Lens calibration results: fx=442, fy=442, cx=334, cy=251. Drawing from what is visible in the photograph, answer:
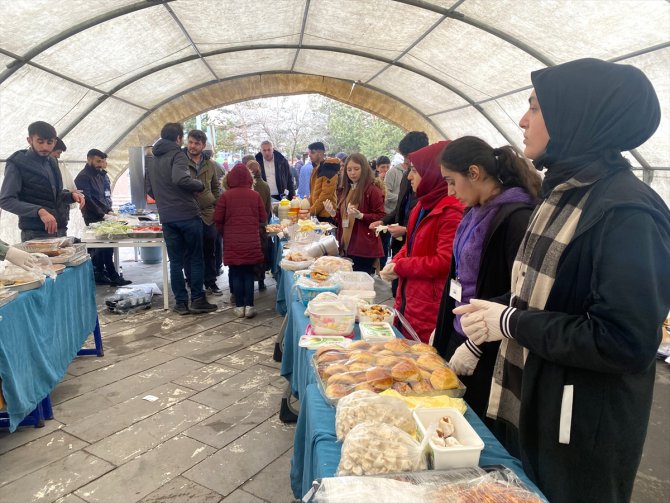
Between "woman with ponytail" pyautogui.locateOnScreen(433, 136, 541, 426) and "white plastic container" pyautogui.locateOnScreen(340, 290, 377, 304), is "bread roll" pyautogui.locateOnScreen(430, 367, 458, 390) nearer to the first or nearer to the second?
"woman with ponytail" pyautogui.locateOnScreen(433, 136, 541, 426)

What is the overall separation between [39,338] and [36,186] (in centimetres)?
209

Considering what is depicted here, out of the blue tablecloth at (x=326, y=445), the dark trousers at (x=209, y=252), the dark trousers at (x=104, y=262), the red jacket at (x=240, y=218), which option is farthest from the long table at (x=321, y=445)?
the dark trousers at (x=104, y=262)

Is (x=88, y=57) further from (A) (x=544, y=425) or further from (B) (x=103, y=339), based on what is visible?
(A) (x=544, y=425)

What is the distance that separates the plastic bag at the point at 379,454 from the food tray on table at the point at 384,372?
12.4 inches

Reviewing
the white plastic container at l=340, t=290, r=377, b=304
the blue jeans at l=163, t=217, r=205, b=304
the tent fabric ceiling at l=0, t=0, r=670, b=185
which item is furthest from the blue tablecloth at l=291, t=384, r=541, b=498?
the tent fabric ceiling at l=0, t=0, r=670, b=185

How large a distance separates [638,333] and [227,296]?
18.4 feet

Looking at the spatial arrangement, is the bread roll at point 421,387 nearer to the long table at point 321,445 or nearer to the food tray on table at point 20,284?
the long table at point 321,445

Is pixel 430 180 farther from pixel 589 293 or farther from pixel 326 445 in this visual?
pixel 326 445

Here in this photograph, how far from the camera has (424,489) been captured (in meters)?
0.90

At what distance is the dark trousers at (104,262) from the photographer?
21.7ft

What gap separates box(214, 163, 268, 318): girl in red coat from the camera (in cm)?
486

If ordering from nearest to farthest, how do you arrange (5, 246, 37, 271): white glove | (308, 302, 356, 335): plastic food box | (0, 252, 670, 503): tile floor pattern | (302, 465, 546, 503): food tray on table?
(302, 465, 546, 503): food tray on table → (308, 302, 356, 335): plastic food box → (0, 252, 670, 503): tile floor pattern → (5, 246, 37, 271): white glove

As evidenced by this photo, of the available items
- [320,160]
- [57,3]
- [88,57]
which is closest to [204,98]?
[88,57]

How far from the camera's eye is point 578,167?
45.5 inches
